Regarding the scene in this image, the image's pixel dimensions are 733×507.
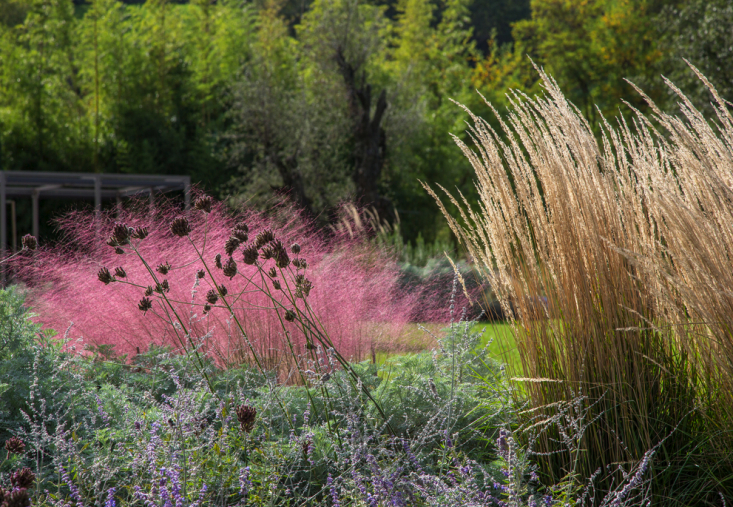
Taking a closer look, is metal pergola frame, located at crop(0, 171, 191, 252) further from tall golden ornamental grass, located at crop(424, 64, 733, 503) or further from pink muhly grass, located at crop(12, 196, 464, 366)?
tall golden ornamental grass, located at crop(424, 64, 733, 503)

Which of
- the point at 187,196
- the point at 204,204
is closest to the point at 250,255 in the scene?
the point at 204,204

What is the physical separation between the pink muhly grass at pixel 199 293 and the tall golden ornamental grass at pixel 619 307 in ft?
4.90

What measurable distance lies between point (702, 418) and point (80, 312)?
3.32m

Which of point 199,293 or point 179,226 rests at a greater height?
point 179,226

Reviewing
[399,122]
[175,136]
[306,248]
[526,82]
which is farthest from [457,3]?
[306,248]

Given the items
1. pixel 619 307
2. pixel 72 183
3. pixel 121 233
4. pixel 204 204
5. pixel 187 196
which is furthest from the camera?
pixel 72 183

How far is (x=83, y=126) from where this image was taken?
16859 mm

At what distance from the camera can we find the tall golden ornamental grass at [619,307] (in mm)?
2094

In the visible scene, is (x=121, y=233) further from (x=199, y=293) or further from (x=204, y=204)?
(x=199, y=293)

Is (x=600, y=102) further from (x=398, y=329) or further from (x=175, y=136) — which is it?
(x=398, y=329)

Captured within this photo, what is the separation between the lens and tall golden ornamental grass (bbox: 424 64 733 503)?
2094 mm

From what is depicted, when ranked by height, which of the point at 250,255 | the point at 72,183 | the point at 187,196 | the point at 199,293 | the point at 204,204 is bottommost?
the point at 72,183

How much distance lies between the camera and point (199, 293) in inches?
140

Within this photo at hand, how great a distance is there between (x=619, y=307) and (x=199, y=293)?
2293mm
